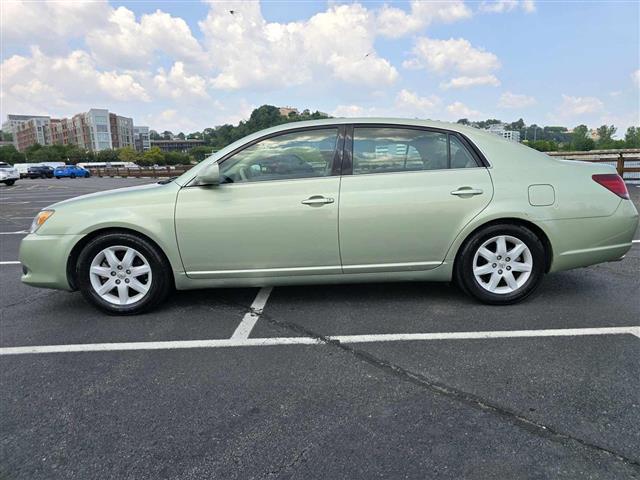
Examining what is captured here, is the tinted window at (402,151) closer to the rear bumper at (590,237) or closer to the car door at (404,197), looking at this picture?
the car door at (404,197)

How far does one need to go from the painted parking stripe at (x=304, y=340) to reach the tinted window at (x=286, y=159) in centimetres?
130

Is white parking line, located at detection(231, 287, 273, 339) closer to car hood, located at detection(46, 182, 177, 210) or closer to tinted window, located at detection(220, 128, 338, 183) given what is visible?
tinted window, located at detection(220, 128, 338, 183)

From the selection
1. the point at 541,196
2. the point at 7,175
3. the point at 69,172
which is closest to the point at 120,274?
the point at 541,196

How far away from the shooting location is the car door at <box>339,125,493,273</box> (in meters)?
3.69

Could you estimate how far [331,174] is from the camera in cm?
377

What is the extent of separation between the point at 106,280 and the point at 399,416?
8.98 feet

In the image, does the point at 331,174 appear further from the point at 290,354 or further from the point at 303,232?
the point at 290,354

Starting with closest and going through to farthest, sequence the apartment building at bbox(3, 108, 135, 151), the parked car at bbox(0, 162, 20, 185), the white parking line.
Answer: the white parking line
the parked car at bbox(0, 162, 20, 185)
the apartment building at bbox(3, 108, 135, 151)

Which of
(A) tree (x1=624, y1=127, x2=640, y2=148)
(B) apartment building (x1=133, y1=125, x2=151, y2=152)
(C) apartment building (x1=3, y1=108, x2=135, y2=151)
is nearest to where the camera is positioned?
(A) tree (x1=624, y1=127, x2=640, y2=148)

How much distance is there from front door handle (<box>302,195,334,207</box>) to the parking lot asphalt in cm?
92

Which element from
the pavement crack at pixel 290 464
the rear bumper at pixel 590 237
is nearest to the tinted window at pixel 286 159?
the rear bumper at pixel 590 237

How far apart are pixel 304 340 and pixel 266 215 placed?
1.03 metres

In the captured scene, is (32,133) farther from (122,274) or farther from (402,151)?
(402,151)

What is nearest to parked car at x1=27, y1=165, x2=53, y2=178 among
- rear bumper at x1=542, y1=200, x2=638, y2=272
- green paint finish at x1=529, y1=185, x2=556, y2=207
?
green paint finish at x1=529, y1=185, x2=556, y2=207
